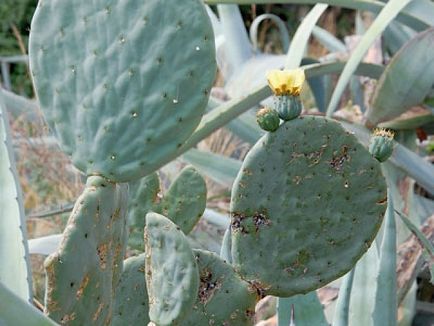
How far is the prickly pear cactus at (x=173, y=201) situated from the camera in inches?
52.7

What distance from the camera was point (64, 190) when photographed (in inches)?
136

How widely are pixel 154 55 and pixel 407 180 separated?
1.45 m

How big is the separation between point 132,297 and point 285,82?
369 millimetres

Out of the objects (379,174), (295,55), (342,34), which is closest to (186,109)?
(379,174)

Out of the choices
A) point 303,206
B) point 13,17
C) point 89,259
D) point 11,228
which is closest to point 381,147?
point 303,206

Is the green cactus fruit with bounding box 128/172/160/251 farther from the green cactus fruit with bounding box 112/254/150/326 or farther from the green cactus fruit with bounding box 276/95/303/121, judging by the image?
the green cactus fruit with bounding box 276/95/303/121

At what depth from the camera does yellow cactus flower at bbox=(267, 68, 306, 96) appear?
100 cm

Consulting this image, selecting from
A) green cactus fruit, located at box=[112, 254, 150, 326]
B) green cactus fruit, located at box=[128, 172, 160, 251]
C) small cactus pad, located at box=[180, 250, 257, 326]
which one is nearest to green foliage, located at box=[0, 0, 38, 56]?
green cactus fruit, located at box=[128, 172, 160, 251]

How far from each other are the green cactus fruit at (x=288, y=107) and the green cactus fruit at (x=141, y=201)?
384 millimetres

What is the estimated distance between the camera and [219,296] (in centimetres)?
108

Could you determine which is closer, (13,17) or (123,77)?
(123,77)

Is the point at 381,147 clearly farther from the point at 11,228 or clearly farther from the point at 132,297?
the point at 11,228

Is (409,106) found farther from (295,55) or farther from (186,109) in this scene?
(186,109)

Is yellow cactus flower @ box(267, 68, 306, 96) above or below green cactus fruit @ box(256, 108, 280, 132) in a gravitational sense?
above
